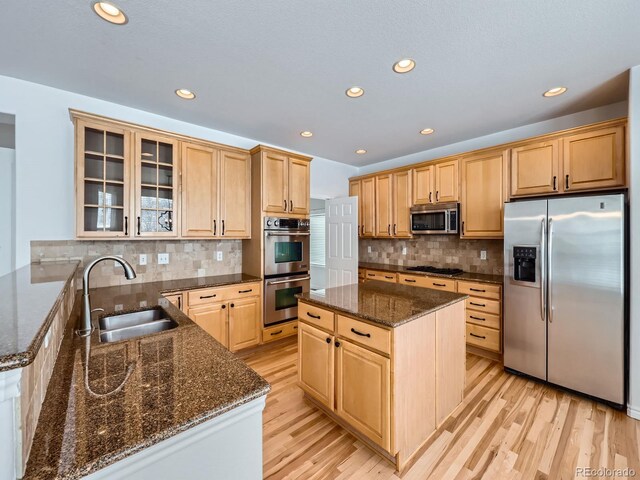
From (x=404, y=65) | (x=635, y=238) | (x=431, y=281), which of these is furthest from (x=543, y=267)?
(x=404, y=65)

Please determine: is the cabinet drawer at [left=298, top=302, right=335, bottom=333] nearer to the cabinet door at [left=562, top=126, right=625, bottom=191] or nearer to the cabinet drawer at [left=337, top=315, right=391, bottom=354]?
the cabinet drawer at [left=337, top=315, right=391, bottom=354]

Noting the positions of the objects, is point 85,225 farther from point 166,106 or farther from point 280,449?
point 280,449

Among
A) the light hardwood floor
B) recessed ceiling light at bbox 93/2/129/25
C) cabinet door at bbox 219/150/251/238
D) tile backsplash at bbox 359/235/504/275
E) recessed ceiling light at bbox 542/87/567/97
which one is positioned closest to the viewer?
recessed ceiling light at bbox 93/2/129/25

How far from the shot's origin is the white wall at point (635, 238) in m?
2.08

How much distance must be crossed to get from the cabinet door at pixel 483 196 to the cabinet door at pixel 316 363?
99.5 inches

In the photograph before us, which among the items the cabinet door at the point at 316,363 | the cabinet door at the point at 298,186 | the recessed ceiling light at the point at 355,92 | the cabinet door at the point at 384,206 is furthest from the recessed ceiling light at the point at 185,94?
the cabinet door at the point at 384,206

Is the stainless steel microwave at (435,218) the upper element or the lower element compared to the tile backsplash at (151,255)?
upper

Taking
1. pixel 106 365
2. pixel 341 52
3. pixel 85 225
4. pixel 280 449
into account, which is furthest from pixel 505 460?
pixel 85 225

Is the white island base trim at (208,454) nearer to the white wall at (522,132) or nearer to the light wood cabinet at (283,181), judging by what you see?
the light wood cabinet at (283,181)

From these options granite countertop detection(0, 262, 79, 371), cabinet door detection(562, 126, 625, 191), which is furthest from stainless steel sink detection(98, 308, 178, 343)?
cabinet door detection(562, 126, 625, 191)

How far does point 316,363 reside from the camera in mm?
2125

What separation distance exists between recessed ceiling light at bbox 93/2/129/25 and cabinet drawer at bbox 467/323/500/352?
4.14 m

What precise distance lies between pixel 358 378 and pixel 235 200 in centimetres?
245

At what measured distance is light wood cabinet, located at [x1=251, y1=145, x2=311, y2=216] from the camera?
3.35m
